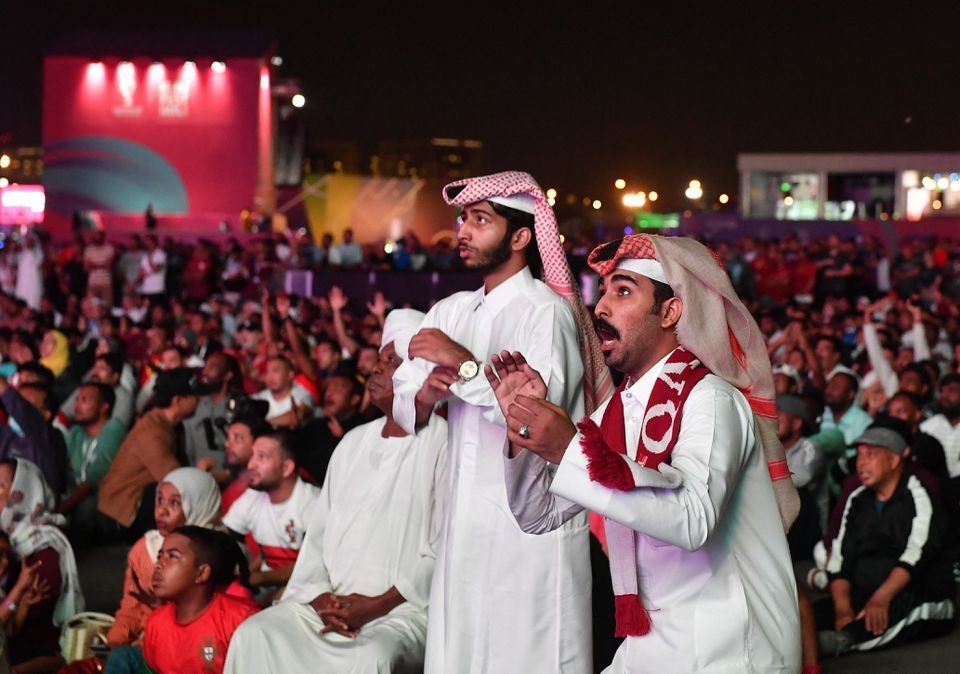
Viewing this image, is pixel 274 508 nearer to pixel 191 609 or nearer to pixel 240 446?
pixel 240 446

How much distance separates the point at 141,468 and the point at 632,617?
20.8 ft

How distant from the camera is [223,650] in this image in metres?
5.02

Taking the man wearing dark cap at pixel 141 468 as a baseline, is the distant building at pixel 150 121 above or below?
above

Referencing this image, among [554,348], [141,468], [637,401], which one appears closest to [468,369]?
[554,348]

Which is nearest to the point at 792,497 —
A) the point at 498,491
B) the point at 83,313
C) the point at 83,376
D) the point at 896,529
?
the point at 498,491

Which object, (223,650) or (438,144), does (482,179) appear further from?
(438,144)

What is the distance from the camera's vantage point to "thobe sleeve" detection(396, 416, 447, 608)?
4.96m

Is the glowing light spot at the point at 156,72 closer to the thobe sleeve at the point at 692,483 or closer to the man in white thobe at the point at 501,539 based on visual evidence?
the man in white thobe at the point at 501,539

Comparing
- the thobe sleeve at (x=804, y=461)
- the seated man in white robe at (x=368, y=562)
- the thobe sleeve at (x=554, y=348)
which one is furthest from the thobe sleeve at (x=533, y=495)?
the thobe sleeve at (x=804, y=461)

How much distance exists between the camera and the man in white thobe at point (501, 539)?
3.79 m

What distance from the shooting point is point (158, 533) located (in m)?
6.00

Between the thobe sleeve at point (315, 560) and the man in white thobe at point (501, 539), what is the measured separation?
1224 millimetres

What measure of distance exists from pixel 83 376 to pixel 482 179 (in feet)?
28.4

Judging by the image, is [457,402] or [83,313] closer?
[457,402]
